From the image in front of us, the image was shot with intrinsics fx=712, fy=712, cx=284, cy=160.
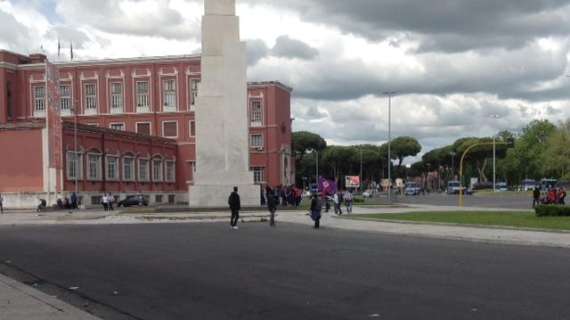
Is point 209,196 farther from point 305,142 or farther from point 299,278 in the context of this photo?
point 305,142

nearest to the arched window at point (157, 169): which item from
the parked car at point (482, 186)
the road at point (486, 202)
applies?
the road at point (486, 202)

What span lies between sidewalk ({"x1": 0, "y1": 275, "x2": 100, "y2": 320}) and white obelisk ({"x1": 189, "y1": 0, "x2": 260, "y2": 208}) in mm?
33260

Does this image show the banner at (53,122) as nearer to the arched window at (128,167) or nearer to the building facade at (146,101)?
the arched window at (128,167)

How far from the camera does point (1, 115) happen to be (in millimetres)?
86688

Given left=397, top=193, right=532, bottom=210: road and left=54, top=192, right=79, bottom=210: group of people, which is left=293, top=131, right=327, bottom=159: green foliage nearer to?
left=397, top=193, right=532, bottom=210: road

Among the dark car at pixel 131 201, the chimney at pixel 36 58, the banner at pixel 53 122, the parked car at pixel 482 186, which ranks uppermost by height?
the chimney at pixel 36 58

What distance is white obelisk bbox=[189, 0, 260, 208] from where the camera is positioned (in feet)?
149

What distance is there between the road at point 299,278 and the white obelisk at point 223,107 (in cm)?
2264

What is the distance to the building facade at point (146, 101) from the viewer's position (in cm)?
9050

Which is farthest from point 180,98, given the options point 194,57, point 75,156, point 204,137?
point 204,137

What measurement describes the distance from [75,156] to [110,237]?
141 ft

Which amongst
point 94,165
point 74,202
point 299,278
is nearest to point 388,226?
point 299,278

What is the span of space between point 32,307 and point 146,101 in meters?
83.9

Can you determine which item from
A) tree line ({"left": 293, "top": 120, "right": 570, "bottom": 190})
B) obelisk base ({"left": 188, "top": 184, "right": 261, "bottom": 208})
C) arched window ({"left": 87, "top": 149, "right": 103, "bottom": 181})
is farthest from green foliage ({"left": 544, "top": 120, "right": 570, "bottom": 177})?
obelisk base ({"left": 188, "top": 184, "right": 261, "bottom": 208})
